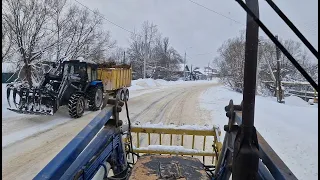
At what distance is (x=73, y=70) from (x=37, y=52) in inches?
168

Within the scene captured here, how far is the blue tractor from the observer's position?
8.59 meters

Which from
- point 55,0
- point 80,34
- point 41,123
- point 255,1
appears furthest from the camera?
point 80,34

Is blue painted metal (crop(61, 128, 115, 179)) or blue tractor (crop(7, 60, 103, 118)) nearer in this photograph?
blue painted metal (crop(61, 128, 115, 179))

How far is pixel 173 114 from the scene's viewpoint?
10.6 metres

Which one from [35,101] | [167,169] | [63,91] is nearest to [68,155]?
[167,169]

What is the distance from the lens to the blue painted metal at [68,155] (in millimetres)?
1785

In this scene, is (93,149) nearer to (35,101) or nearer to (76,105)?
(35,101)

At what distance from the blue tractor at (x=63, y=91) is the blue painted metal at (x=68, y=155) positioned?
257 inches

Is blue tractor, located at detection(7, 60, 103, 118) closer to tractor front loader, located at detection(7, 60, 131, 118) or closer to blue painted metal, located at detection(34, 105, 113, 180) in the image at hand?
tractor front loader, located at detection(7, 60, 131, 118)

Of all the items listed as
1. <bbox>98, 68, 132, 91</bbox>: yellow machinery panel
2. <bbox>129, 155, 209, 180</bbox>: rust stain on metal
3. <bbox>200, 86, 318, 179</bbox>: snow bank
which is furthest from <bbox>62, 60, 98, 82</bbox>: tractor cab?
<bbox>129, 155, 209, 180</bbox>: rust stain on metal

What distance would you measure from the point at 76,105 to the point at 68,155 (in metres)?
7.42

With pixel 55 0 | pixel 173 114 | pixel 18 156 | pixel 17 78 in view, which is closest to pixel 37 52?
pixel 17 78

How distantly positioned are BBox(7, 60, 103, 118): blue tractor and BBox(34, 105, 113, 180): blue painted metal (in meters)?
6.52

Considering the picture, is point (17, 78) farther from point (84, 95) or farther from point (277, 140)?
point (277, 140)
